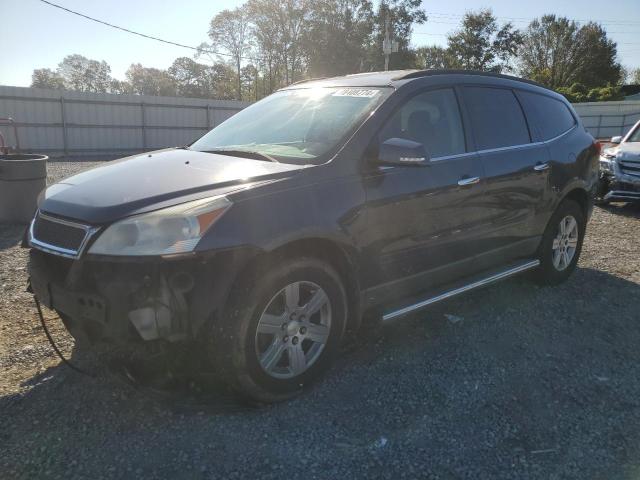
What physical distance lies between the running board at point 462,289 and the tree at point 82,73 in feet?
254

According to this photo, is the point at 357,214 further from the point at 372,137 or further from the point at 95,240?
→ the point at 95,240

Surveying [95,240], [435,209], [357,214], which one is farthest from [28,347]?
[435,209]

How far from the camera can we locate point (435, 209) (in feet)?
12.0

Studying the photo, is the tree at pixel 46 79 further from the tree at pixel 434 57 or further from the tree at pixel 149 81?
the tree at pixel 434 57

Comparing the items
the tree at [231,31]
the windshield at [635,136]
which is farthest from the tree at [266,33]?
the windshield at [635,136]

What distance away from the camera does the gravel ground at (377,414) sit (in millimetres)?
2512

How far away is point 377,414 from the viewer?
9.66 feet

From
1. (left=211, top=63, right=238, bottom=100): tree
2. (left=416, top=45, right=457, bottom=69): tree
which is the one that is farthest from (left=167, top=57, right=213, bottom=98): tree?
(left=416, top=45, right=457, bottom=69): tree

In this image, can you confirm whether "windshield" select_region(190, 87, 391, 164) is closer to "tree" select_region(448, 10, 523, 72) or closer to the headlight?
the headlight

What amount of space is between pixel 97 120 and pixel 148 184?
1803 centimetres

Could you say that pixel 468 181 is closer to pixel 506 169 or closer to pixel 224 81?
pixel 506 169

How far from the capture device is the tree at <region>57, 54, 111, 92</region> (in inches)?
2889

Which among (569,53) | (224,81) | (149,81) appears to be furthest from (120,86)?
(569,53)

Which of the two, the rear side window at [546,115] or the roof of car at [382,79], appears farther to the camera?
the rear side window at [546,115]
